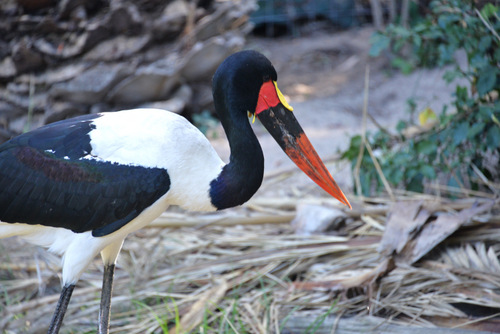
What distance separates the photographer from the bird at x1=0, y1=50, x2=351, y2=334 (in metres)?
2.25

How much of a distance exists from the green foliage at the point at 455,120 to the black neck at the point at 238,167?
144 cm

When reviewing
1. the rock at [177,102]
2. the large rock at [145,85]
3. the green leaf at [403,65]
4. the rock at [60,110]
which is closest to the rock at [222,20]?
the large rock at [145,85]

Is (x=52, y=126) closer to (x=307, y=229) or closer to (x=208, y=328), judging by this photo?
(x=208, y=328)

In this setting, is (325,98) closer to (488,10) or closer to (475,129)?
(475,129)

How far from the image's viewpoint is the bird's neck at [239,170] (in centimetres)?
228

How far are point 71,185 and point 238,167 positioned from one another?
2.03 feet

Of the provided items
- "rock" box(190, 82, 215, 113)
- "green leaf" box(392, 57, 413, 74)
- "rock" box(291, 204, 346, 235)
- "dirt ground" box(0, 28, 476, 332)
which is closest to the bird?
"dirt ground" box(0, 28, 476, 332)

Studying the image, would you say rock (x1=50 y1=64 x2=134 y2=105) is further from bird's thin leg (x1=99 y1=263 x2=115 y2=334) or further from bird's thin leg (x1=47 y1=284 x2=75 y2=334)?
bird's thin leg (x1=47 y1=284 x2=75 y2=334)

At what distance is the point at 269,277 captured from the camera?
313cm

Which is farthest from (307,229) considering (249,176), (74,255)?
(74,255)

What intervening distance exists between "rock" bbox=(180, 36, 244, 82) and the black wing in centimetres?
340

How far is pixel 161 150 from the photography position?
2.25 metres

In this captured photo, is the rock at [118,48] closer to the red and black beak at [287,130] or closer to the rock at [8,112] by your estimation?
the rock at [8,112]

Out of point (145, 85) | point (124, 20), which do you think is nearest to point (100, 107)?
point (145, 85)
